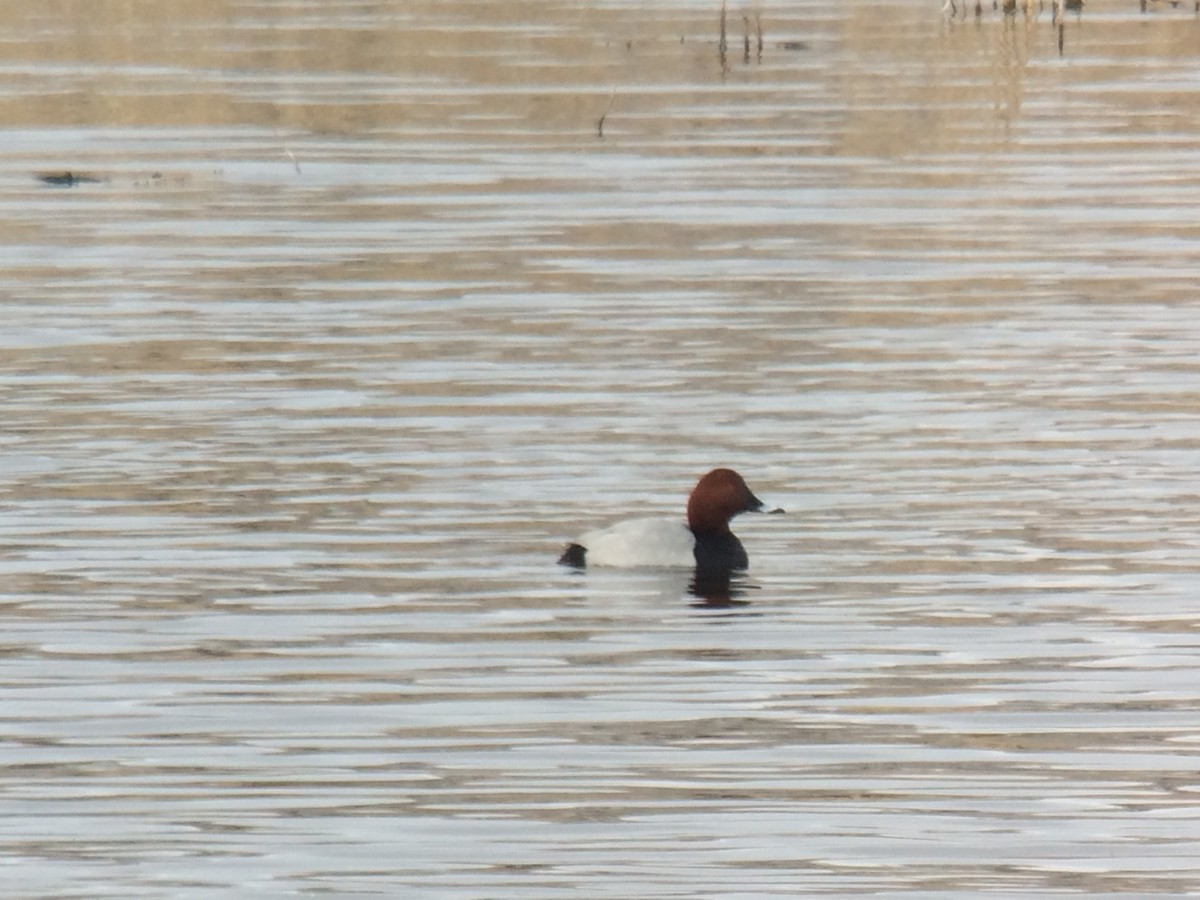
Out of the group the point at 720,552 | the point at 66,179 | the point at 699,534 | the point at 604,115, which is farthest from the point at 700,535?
the point at 604,115

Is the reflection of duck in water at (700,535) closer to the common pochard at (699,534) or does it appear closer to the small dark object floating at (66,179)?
the common pochard at (699,534)

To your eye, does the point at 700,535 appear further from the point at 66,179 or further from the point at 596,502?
the point at 66,179

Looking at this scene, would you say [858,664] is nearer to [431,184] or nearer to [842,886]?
[842,886]

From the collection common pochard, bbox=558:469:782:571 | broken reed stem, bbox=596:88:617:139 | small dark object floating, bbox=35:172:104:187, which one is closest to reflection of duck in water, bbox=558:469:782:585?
common pochard, bbox=558:469:782:571

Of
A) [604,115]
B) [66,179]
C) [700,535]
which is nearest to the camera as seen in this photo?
[700,535]

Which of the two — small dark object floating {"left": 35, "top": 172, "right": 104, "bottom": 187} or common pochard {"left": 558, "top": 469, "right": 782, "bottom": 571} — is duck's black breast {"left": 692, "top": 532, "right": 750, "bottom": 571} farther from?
small dark object floating {"left": 35, "top": 172, "right": 104, "bottom": 187}

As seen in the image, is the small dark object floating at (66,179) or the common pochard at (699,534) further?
the small dark object floating at (66,179)

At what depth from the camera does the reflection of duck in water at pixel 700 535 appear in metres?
11.4

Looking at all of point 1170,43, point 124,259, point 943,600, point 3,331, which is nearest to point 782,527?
point 943,600

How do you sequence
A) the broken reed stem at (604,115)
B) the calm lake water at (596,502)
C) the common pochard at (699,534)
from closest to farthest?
the calm lake water at (596,502) < the common pochard at (699,534) < the broken reed stem at (604,115)

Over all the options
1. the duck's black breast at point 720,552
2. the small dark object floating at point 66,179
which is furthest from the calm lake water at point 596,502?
the duck's black breast at point 720,552

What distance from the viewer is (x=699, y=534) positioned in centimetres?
1163

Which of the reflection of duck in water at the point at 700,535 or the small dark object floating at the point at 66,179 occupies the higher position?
the reflection of duck in water at the point at 700,535

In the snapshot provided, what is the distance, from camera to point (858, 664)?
9594 millimetres
